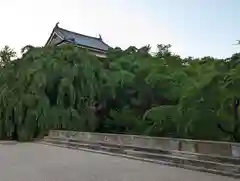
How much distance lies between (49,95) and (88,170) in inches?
284

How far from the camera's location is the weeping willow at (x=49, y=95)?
1234cm

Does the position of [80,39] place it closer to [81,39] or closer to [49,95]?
[81,39]

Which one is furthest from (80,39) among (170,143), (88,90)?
(170,143)

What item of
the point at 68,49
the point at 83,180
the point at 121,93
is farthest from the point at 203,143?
the point at 68,49

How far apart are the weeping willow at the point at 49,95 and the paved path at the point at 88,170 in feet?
14.0

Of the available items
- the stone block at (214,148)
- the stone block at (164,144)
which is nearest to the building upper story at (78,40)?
the stone block at (164,144)

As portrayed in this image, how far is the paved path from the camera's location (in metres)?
5.50

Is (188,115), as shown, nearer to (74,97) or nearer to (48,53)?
(74,97)

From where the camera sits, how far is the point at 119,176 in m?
5.67

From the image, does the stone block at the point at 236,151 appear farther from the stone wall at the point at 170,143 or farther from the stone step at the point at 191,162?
the stone step at the point at 191,162

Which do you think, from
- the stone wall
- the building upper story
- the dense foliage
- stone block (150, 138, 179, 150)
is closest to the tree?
the building upper story

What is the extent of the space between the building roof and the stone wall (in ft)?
38.0

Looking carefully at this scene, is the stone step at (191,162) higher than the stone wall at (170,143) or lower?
lower

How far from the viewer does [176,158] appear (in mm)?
6566
